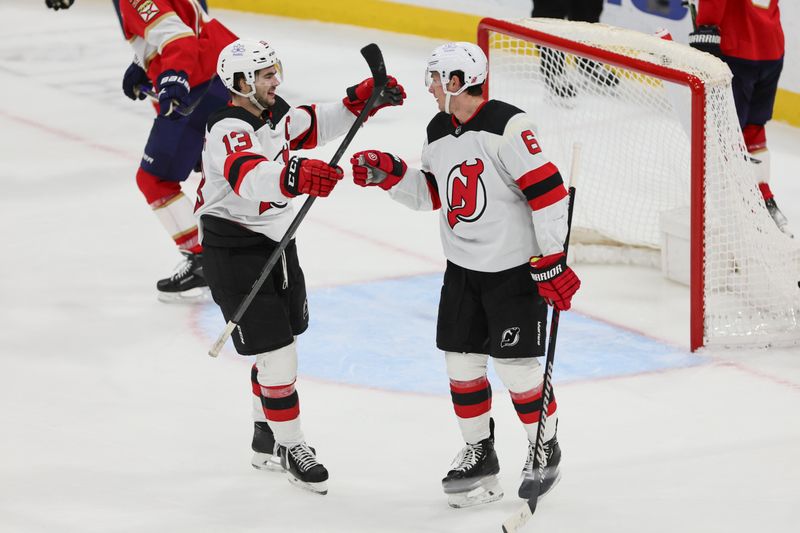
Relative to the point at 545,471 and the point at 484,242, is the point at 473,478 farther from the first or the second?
the point at 484,242

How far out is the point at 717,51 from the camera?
5699mm

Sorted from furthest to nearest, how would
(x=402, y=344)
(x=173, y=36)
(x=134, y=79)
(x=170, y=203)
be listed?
1. (x=134, y=79)
2. (x=170, y=203)
3. (x=173, y=36)
4. (x=402, y=344)

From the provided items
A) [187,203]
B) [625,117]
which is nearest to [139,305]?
[187,203]

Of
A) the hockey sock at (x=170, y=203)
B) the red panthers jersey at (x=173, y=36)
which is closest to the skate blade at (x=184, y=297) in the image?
the hockey sock at (x=170, y=203)

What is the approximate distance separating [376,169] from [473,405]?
0.64m

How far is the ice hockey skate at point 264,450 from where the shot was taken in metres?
3.71

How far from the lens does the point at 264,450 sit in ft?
12.2

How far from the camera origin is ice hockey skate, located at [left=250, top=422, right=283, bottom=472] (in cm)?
371

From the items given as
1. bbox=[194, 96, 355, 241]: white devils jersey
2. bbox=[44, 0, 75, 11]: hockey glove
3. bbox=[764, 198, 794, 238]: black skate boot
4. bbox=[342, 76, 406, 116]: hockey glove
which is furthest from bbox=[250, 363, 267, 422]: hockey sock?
bbox=[764, 198, 794, 238]: black skate boot

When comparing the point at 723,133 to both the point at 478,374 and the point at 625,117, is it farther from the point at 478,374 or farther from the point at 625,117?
the point at 478,374

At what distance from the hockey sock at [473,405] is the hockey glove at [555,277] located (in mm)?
351

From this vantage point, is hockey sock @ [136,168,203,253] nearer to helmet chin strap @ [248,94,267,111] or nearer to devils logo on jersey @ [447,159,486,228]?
helmet chin strap @ [248,94,267,111]

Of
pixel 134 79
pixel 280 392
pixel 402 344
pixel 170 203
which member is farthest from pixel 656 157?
pixel 280 392

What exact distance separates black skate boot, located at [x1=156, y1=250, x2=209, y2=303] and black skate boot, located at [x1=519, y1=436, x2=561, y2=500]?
2.11 m
